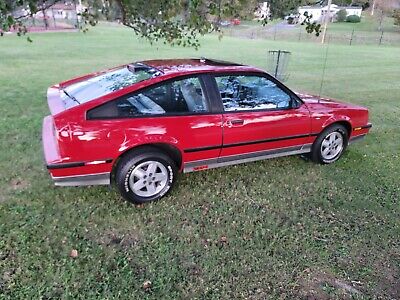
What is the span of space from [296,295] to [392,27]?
206 ft

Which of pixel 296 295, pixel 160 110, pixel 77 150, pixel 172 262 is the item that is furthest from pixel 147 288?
pixel 160 110

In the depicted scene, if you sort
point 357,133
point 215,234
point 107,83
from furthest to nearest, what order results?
1. point 357,133
2. point 107,83
3. point 215,234

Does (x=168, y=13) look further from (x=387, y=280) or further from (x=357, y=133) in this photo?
(x=387, y=280)

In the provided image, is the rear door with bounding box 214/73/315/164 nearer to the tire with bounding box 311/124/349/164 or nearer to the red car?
the red car

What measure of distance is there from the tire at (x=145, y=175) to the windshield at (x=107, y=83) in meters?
0.74

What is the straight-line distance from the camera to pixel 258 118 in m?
4.15

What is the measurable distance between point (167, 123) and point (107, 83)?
2.93 ft

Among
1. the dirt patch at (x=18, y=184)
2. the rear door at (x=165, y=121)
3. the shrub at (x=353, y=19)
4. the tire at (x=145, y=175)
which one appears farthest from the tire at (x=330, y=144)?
the shrub at (x=353, y=19)

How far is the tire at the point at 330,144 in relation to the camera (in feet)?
15.6

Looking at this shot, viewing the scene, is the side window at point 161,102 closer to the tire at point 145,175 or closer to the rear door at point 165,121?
the rear door at point 165,121

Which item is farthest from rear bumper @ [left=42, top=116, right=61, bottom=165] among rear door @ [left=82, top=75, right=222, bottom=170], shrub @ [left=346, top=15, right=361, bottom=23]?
shrub @ [left=346, top=15, right=361, bottom=23]

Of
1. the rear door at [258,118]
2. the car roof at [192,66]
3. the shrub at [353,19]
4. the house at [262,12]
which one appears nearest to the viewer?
the car roof at [192,66]

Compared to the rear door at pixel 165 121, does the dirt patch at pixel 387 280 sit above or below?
below

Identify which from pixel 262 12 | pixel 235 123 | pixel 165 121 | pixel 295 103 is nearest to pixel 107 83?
pixel 165 121
